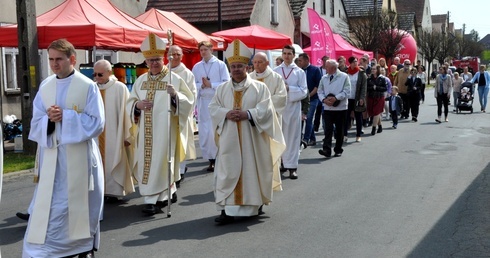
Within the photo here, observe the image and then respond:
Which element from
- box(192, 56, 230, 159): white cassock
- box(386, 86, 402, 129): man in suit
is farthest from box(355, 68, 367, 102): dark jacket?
box(192, 56, 230, 159): white cassock

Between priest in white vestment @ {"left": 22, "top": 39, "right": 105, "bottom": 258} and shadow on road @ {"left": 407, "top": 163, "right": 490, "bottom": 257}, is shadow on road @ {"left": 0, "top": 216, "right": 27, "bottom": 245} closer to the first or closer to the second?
priest in white vestment @ {"left": 22, "top": 39, "right": 105, "bottom": 258}

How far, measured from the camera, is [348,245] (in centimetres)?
693

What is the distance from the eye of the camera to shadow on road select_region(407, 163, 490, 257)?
6.67m

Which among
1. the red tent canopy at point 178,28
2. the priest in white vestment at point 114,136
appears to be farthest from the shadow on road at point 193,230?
the red tent canopy at point 178,28

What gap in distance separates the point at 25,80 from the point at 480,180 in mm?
9010

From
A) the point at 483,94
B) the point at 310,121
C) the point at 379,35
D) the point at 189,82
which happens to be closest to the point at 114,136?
the point at 189,82

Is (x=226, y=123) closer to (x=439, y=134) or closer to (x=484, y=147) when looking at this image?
(x=484, y=147)

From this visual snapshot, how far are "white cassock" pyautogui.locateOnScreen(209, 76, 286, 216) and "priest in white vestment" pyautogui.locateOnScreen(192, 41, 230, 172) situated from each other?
368cm

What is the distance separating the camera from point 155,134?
8.65 m

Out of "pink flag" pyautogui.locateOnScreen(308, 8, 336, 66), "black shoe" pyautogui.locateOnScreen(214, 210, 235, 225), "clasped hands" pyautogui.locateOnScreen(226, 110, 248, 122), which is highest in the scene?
"pink flag" pyautogui.locateOnScreen(308, 8, 336, 66)

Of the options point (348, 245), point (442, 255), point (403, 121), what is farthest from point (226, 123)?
point (403, 121)

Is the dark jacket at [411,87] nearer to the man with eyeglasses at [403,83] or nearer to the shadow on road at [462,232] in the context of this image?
the man with eyeglasses at [403,83]

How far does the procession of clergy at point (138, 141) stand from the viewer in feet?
18.8

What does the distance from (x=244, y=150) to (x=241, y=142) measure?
0.32ft
